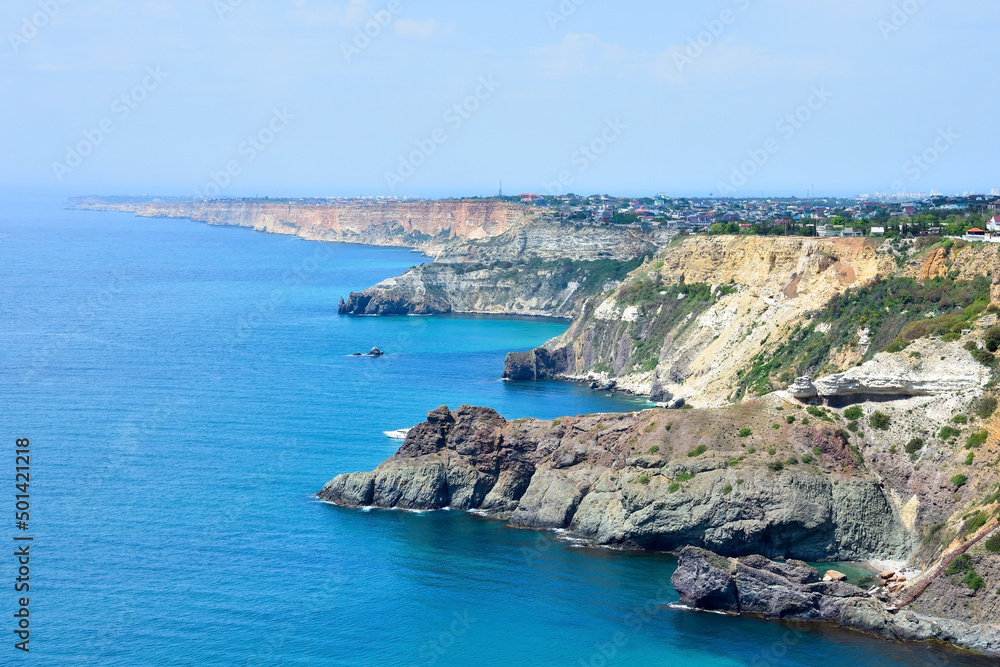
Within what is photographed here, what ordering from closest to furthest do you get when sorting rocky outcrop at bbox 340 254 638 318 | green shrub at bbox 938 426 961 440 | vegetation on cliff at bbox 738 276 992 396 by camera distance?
green shrub at bbox 938 426 961 440
vegetation on cliff at bbox 738 276 992 396
rocky outcrop at bbox 340 254 638 318

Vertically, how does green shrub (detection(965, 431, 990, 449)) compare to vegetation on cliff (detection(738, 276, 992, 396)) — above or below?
below

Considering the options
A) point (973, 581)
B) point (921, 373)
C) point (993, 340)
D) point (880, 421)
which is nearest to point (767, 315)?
point (921, 373)

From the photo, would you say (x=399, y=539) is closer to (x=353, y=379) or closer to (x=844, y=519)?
(x=844, y=519)

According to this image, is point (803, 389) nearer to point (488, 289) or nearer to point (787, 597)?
point (787, 597)

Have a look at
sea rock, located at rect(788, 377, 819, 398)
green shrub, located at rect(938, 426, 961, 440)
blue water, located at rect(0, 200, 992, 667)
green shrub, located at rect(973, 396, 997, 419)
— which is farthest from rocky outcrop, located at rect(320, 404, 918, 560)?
green shrub, located at rect(973, 396, 997, 419)

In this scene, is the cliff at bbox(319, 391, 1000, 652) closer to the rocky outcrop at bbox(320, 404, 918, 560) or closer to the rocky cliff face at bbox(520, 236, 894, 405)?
the rocky outcrop at bbox(320, 404, 918, 560)

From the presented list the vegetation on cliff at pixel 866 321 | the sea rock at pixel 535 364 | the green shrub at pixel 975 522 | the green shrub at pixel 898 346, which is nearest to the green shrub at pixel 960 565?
the green shrub at pixel 975 522
